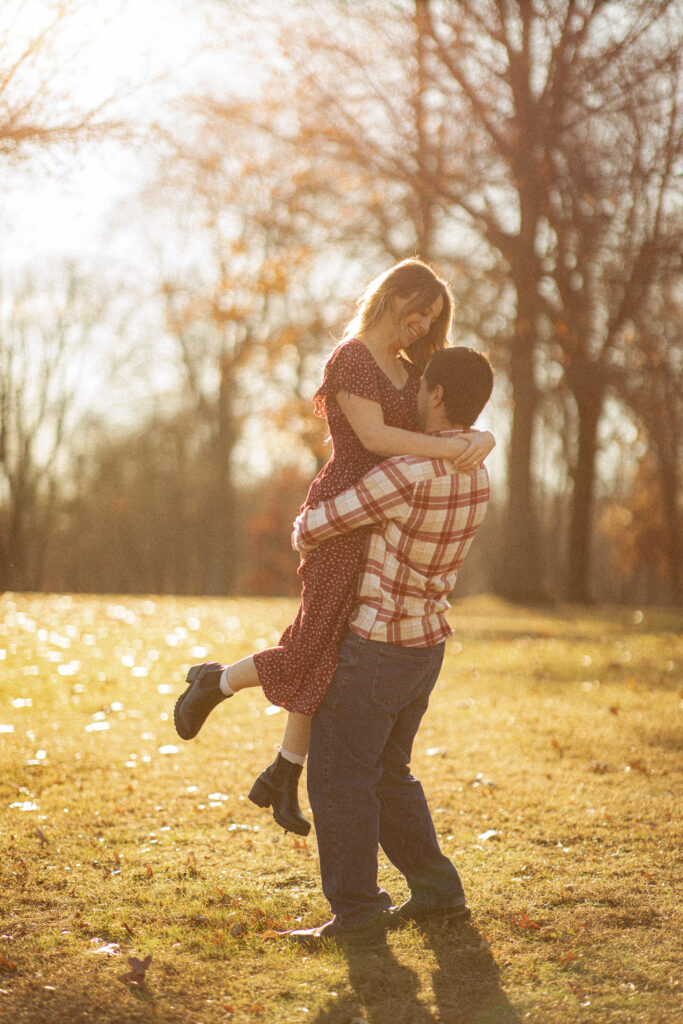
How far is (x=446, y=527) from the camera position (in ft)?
12.1

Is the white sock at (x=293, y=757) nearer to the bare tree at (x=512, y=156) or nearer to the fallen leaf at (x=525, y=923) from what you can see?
the fallen leaf at (x=525, y=923)

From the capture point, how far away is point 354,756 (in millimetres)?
3732

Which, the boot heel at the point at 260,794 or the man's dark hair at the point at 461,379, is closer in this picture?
the man's dark hair at the point at 461,379

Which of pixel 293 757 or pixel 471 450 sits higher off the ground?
pixel 471 450

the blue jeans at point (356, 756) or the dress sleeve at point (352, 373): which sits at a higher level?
the dress sleeve at point (352, 373)

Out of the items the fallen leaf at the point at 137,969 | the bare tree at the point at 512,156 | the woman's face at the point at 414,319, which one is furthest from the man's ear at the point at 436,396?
the bare tree at the point at 512,156

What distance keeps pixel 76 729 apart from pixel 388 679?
4.57 m

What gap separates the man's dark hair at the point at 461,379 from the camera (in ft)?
11.9

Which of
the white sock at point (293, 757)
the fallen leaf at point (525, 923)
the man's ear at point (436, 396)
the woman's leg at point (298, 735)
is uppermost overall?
the man's ear at point (436, 396)

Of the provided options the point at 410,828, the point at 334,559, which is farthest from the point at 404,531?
the point at 410,828

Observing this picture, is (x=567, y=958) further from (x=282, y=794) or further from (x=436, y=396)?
(x=436, y=396)

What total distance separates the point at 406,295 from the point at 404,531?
0.83m

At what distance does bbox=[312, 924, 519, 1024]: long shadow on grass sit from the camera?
3295 millimetres

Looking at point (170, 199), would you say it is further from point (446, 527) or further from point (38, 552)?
point (446, 527)
